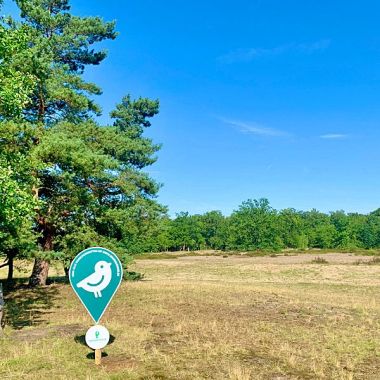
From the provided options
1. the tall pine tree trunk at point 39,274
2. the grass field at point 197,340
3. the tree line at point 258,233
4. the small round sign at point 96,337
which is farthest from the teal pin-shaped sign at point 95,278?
the tree line at point 258,233

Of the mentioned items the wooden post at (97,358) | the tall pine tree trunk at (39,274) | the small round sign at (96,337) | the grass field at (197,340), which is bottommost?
the grass field at (197,340)

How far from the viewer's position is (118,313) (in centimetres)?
1431

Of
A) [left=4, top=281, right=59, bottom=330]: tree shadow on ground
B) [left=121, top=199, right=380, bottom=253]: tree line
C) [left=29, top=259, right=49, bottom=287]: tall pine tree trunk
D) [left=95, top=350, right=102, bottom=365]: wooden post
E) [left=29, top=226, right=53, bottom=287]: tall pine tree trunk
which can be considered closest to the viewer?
[left=95, top=350, right=102, bottom=365]: wooden post

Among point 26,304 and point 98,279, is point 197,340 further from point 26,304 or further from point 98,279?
point 26,304

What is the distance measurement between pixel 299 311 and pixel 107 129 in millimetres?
A: 13130

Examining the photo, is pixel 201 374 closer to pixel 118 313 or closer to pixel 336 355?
pixel 336 355

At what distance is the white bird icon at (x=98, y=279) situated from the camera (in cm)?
791

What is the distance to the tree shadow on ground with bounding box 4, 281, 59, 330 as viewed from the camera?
44.0ft

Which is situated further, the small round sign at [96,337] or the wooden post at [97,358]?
the wooden post at [97,358]

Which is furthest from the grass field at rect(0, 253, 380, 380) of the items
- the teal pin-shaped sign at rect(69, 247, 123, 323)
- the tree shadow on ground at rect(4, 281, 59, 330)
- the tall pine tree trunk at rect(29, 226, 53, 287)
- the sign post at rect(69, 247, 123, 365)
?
the tall pine tree trunk at rect(29, 226, 53, 287)

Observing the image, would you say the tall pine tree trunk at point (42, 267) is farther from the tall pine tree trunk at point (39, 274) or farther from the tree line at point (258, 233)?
the tree line at point (258, 233)

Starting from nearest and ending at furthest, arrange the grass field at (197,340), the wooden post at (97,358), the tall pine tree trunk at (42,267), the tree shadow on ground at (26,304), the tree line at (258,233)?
the grass field at (197,340), the wooden post at (97,358), the tree shadow on ground at (26,304), the tall pine tree trunk at (42,267), the tree line at (258,233)

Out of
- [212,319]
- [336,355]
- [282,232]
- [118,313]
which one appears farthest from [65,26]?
[282,232]

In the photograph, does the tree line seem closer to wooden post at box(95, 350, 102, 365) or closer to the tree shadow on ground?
the tree shadow on ground
